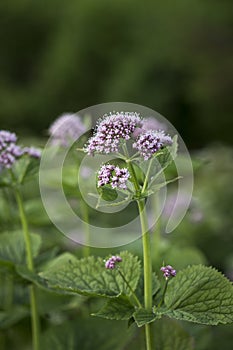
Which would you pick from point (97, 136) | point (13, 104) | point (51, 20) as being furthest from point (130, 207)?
point (51, 20)

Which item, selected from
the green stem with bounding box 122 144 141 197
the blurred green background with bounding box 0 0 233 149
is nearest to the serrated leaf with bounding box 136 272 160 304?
the green stem with bounding box 122 144 141 197

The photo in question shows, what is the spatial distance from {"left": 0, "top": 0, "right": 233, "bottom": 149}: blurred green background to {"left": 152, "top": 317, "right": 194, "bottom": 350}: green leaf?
6226 mm

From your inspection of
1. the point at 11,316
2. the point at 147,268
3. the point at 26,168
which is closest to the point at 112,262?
the point at 147,268

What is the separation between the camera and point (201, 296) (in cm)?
116

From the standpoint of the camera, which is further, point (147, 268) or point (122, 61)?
point (122, 61)

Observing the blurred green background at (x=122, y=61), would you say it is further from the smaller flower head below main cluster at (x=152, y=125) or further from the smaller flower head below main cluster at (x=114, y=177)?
the smaller flower head below main cluster at (x=114, y=177)

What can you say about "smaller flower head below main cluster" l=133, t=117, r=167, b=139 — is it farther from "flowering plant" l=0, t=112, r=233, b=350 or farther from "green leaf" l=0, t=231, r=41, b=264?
"green leaf" l=0, t=231, r=41, b=264

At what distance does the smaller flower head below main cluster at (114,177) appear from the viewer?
1.05 metres

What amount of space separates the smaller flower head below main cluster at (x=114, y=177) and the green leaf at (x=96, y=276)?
227 mm

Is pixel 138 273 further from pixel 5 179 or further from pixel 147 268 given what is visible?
pixel 5 179

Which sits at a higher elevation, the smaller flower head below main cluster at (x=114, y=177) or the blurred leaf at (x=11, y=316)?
the smaller flower head below main cluster at (x=114, y=177)

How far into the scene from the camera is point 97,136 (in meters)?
1.08

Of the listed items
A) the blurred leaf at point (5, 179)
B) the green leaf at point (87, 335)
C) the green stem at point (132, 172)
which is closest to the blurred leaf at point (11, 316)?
the green leaf at point (87, 335)

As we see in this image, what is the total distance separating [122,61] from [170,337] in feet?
23.7
